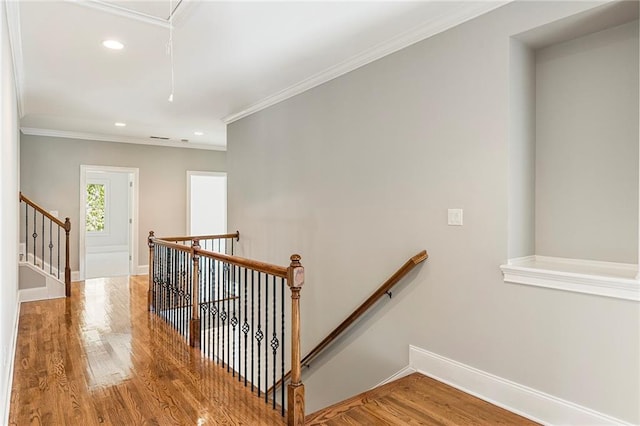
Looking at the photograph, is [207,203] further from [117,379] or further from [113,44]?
[117,379]

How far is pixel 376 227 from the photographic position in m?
3.47

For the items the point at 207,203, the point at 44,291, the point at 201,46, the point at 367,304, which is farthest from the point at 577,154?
the point at 207,203

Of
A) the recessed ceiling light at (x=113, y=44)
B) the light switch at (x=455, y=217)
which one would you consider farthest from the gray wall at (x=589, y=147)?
the recessed ceiling light at (x=113, y=44)

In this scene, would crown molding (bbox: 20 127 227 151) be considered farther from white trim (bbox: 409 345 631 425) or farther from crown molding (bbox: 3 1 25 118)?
white trim (bbox: 409 345 631 425)

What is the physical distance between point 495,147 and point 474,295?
3.36 feet

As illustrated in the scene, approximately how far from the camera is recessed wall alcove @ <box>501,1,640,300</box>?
7.58 ft

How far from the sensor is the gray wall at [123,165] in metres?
6.88

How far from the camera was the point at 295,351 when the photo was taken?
2.38 m

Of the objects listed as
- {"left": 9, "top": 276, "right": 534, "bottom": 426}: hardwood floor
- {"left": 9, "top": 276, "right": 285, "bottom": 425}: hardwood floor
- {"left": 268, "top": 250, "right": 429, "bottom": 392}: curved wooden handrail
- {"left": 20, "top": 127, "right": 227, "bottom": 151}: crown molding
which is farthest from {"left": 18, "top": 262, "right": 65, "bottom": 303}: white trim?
{"left": 268, "top": 250, "right": 429, "bottom": 392}: curved wooden handrail

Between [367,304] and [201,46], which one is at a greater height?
[201,46]

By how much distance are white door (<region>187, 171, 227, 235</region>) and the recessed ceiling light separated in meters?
5.37

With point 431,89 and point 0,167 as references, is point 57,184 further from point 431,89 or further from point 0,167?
point 431,89

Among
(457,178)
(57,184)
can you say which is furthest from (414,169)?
(57,184)

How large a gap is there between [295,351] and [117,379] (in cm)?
156
